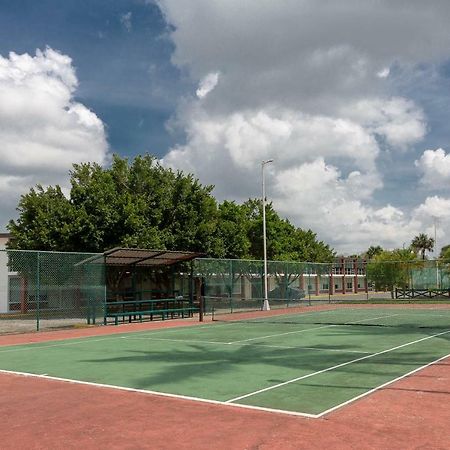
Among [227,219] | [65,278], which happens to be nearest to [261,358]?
[65,278]

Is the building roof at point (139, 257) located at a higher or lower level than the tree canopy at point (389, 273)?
higher

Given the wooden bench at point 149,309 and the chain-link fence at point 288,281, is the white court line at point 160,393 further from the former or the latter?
the chain-link fence at point 288,281

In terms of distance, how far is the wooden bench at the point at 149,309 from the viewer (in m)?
24.3

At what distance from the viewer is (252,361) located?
40.3 ft

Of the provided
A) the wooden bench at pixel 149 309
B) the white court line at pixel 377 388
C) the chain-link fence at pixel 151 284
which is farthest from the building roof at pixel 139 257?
the white court line at pixel 377 388

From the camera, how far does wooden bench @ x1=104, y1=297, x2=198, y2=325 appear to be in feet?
79.8

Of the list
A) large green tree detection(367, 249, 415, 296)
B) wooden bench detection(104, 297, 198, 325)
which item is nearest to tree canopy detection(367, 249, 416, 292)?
large green tree detection(367, 249, 415, 296)

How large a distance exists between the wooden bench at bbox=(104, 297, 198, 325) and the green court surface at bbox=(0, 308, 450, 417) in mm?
4506

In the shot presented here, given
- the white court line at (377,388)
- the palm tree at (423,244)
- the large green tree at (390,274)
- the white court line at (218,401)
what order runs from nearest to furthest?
the white court line at (218,401) → the white court line at (377,388) → the large green tree at (390,274) → the palm tree at (423,244)

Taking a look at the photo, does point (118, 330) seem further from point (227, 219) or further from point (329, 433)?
point (227, 219)

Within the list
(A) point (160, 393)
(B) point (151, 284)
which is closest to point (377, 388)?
(A) point (160, 393)

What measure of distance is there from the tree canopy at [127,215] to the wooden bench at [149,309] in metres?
3.71

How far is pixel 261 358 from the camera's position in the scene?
12727 millimetres

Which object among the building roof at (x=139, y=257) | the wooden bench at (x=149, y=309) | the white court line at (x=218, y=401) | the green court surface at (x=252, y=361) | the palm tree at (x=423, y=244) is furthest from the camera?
the palm tree at (x=423, y=244)
